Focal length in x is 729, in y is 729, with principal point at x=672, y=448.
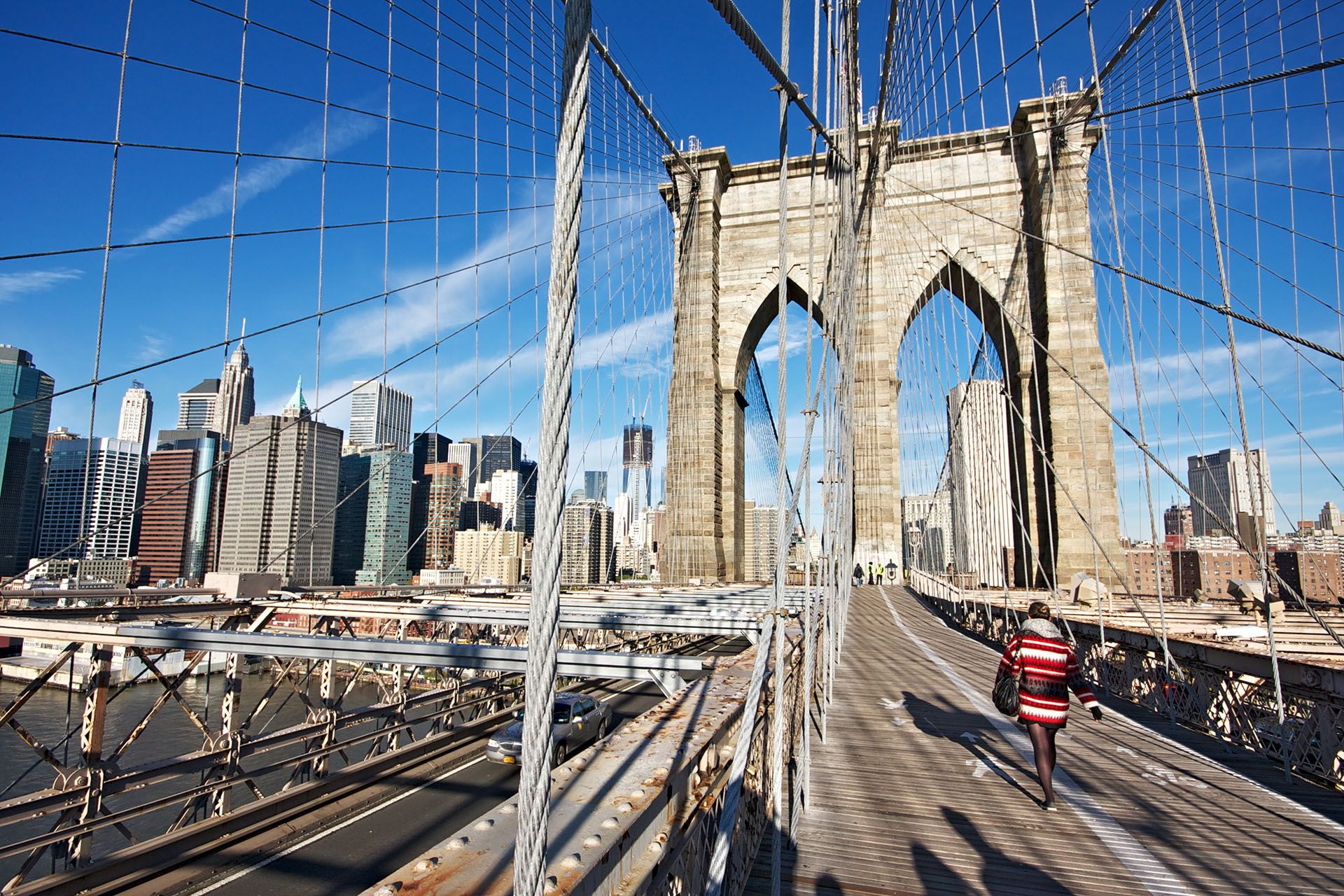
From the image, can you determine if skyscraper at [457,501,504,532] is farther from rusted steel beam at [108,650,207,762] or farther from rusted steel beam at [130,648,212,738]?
rusted steel beam at [108,650,207,762]

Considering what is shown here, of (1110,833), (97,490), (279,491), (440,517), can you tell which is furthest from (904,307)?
(279,491)

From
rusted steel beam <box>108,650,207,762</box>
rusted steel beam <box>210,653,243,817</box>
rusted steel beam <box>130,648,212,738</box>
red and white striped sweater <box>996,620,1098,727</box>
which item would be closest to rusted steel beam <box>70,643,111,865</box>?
rusted steel beam <box>108,650,207,762</box>

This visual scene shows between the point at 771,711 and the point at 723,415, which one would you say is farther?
the point at 723,415

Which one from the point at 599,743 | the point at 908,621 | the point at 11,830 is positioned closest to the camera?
the point at 599,743

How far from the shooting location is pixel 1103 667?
7.45m

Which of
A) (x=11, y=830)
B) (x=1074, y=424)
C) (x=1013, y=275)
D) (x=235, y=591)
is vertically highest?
(x=1013, y=275)

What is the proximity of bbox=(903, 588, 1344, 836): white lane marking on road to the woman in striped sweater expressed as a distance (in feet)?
3.26

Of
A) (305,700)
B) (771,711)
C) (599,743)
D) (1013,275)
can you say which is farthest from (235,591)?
(1013,275)

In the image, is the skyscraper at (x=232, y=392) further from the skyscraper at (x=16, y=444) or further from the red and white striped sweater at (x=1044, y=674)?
the red and white striped sweater at (x=1044, y=674)

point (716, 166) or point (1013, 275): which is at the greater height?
point (716, 166)

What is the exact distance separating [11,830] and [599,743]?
94.3 ft

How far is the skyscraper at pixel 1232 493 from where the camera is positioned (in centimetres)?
552

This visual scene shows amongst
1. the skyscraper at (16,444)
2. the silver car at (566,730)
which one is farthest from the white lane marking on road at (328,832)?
the skyscraper at (16,444)

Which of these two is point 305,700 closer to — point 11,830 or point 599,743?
point 599,743
